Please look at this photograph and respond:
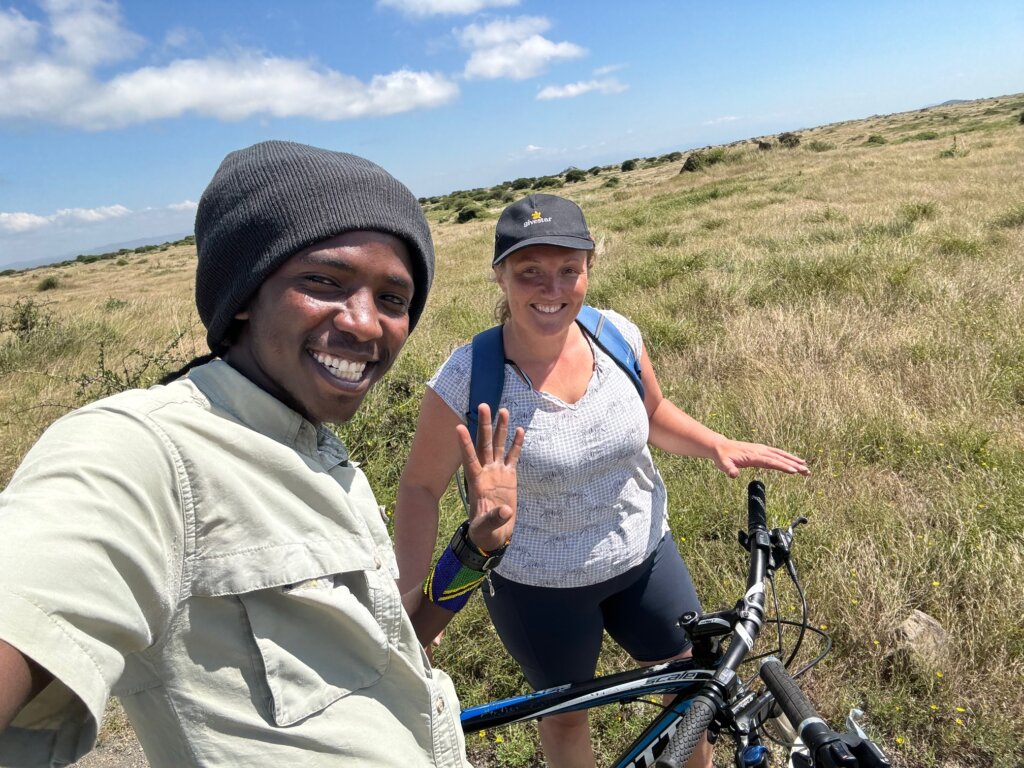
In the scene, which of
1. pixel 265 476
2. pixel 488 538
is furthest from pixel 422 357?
pixel 265 476

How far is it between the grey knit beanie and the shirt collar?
120 millimetres

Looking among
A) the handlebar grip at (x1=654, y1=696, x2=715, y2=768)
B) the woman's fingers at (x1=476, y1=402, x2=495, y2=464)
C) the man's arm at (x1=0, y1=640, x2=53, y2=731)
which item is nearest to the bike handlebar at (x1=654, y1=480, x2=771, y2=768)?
the handlebar grip at (x1=654, y1=696, x2=715, y2=768)

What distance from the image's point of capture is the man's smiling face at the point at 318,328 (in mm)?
1033

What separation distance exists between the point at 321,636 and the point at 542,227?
1.34m

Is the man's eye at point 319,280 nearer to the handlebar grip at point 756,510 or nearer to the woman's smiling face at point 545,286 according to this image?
the woman's smiling face at point 545,286

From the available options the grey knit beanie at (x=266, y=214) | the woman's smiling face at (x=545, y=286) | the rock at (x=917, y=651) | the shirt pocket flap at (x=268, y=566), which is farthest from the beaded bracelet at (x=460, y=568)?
the rock at (x=917, y=651)

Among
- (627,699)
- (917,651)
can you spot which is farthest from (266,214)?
(917,651)

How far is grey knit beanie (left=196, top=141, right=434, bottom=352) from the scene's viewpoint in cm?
101

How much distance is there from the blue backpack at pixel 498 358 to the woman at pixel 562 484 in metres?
0.03

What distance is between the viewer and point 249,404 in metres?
0.97

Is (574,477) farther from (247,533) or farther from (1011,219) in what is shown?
(1011,219)

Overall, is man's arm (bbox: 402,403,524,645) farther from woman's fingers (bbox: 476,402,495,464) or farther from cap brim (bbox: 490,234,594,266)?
cap brim (bbox: 490,234,594,266)

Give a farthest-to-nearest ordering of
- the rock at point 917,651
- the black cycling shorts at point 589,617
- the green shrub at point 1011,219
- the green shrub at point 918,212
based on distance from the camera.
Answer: the green shrub at point 918,212, the green shrub at point 1011,219, the rock at point 917,651, the black cycling shorts at point 589,617

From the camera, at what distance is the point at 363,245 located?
3.55 feet
